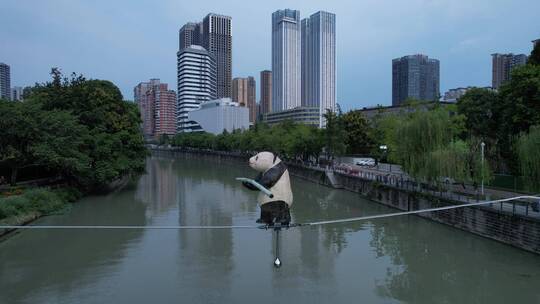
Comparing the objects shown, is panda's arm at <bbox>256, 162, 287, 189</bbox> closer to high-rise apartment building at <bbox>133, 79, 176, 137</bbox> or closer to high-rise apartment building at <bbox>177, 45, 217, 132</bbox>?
high-rise apartment building at <bbox>177, 45, 217, 132</bbox>

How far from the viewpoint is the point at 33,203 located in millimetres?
23141

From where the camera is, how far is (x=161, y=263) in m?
15.7

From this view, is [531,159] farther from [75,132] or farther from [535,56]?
[75,132]

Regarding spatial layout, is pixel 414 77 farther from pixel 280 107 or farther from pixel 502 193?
pixel 502 193

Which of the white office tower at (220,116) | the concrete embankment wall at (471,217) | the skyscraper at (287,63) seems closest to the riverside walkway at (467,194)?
the concrete embankment wall at (471,217)

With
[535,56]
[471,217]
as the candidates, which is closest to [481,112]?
[535,56]

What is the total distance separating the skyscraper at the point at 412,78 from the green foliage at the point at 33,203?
10899 cm

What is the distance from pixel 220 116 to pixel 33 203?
9612 cm

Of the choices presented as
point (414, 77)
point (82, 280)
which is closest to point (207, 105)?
point (414, 77)

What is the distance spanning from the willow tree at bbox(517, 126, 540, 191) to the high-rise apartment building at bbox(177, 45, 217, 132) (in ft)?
374

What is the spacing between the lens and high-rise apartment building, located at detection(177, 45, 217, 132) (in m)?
127

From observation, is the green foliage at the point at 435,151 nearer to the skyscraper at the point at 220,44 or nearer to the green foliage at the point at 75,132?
the green foliage at the point at 75,132

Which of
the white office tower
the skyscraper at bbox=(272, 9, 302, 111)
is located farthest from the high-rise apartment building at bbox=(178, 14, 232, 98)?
the white office tower

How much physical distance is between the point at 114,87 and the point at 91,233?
20677 mm
